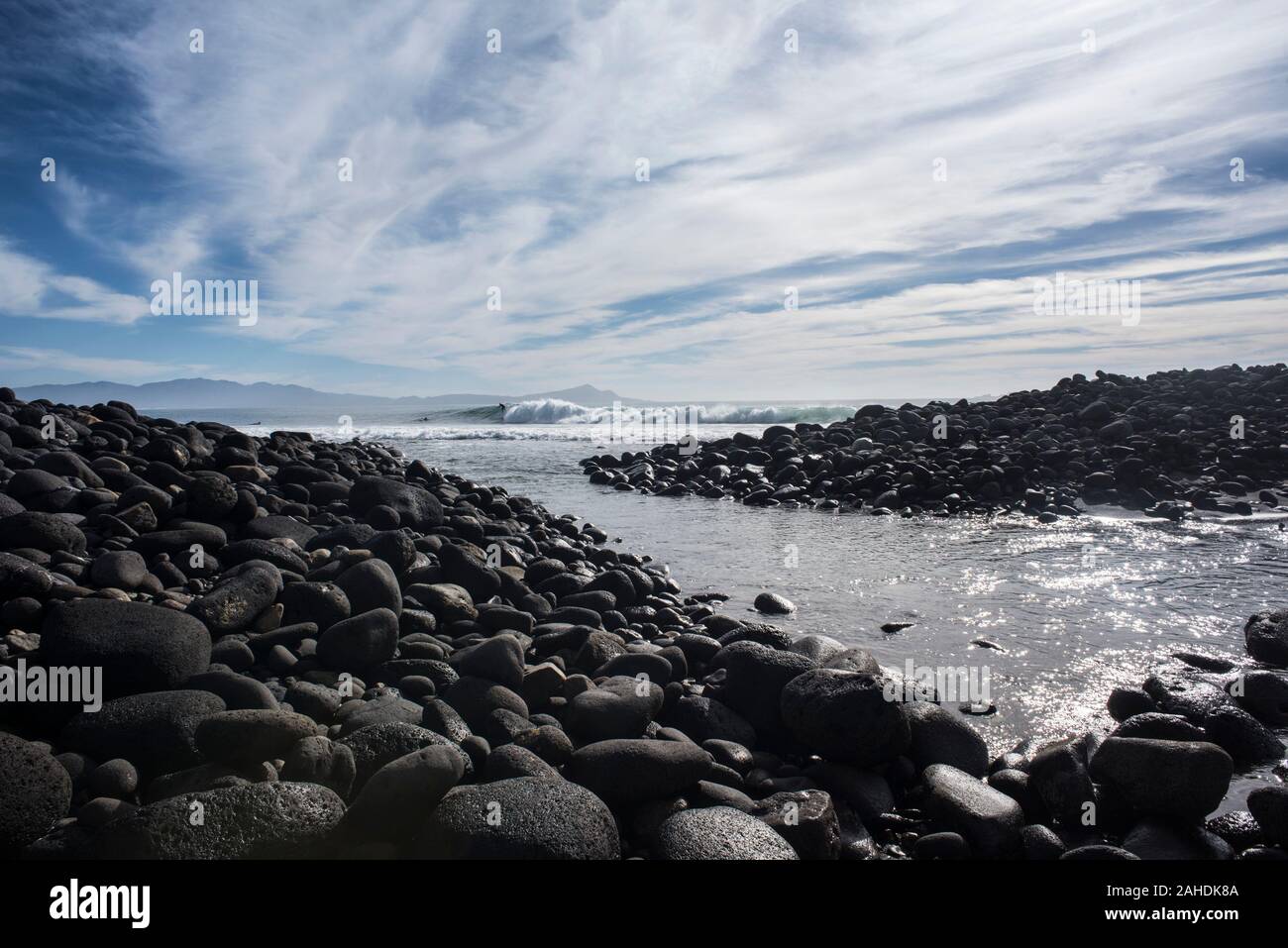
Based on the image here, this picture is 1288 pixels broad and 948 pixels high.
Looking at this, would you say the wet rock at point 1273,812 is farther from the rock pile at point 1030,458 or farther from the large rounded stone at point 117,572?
the rock pile at point 1030,458

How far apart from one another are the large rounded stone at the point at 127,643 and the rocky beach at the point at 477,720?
0.02 meters

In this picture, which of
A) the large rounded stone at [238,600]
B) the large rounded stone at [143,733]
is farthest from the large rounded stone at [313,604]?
the large rounded stone at [143,733]

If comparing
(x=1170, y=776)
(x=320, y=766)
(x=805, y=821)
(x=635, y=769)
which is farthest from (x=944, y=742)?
(x=320, y=766)

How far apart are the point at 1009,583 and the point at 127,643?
8.44m

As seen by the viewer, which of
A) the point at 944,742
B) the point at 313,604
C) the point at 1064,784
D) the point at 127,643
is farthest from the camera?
the point at 313,604

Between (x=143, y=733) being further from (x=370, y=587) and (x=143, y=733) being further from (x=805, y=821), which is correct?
(x=805, y=821)

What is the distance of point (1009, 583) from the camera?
8.48m

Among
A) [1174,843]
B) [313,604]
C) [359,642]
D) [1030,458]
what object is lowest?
[1174,843]

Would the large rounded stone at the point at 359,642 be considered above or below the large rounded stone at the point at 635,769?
above

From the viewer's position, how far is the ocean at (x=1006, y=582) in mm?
5828

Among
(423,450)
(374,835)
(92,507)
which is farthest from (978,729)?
(423,450)

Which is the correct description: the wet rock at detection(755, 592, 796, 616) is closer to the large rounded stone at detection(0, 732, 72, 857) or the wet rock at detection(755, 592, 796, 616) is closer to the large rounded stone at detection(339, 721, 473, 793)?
the large rounded stone at detection(339, 721, 473, 793)

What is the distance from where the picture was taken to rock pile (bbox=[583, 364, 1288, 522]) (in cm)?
1432
